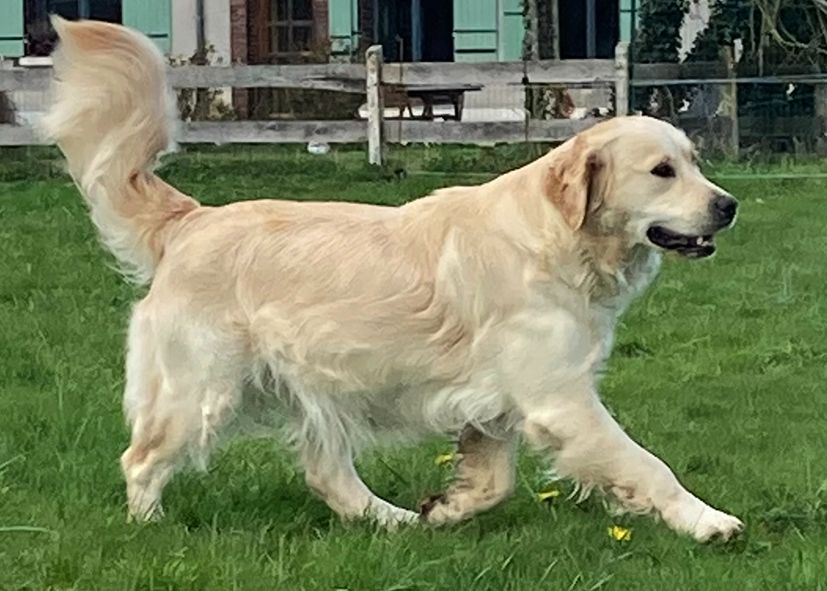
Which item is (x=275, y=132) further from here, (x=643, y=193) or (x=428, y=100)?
(x=643, y=193)

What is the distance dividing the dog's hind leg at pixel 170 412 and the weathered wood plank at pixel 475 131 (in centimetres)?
1334

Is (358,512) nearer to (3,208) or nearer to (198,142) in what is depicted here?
(3,208)

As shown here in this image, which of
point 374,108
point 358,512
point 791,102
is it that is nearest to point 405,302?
point 358,512

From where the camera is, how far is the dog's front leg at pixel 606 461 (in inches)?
198

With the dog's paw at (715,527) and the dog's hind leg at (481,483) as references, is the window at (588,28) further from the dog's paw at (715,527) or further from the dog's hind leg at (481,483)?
the dog's paw at (715,527)

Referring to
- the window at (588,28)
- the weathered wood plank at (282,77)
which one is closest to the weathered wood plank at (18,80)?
the weathered wood plank at (282,77)

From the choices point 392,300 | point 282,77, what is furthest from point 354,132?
point 392,300

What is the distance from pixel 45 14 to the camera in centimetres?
3006

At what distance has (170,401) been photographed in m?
5.42

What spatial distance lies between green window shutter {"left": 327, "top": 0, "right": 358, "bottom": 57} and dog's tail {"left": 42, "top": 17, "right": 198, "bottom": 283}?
2358cm

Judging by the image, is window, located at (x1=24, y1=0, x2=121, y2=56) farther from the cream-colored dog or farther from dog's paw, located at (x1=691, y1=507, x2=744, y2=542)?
dog's paw, located at (x1=691, y1=507, x2=744, y2=542)

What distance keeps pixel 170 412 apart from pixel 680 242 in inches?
66.2

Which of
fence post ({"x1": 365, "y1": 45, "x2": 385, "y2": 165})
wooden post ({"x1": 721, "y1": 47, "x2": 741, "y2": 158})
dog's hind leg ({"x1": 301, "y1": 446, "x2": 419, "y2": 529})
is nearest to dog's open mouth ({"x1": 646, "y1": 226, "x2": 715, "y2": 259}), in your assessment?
dog's hind leg ({"x1": 301, "y1": 446, "x2": 419, "y2": 529})

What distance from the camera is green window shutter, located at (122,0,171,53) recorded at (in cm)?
2923
